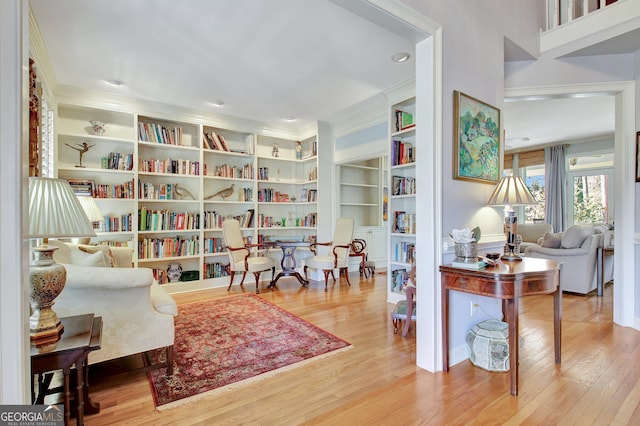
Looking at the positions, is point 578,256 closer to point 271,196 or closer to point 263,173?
point 271,196

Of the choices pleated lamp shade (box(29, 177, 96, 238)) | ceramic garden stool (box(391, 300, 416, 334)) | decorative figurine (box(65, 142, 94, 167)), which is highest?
decorative figurine (box(65, 142, 94, 167))

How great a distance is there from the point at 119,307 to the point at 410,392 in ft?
6.35

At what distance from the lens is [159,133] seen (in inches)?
173

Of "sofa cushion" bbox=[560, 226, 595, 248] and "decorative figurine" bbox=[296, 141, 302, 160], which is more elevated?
"decorative figurine" bbox=[296, 141, 302, 160]

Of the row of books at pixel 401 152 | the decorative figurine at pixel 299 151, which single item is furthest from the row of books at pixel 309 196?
the row of books at pixel 401 152

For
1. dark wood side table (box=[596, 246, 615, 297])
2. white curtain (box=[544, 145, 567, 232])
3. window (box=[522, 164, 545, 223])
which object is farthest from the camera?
window (box=[522, 164, 545, 223])

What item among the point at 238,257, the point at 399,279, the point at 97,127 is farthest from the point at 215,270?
the point at 399,279

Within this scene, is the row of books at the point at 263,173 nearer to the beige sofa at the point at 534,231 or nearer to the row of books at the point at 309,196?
the row of books at the point at 309,196

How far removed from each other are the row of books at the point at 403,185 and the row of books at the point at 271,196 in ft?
7.42

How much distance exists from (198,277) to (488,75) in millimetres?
4451

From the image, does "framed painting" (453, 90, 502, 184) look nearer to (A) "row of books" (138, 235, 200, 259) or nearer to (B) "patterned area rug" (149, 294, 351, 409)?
(B) "patterned area rug" (149, 294, 351, 409)

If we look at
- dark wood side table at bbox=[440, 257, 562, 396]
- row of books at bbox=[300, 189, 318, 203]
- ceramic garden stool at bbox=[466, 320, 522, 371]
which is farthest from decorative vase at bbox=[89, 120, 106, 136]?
ceramic garden stool at bbox=[466, 320, 522, 371]

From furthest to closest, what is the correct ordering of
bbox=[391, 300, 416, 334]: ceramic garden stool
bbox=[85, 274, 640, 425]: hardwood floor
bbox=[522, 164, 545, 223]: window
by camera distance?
bbox=[522, 164, 545, 223]: window
bbox=[391, 300, 416, 334]: ceramic garden stool
bbox=[85, 274, 640, 425]: hardwood floor

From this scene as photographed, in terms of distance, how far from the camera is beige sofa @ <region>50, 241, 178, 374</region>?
1859 millimetres
